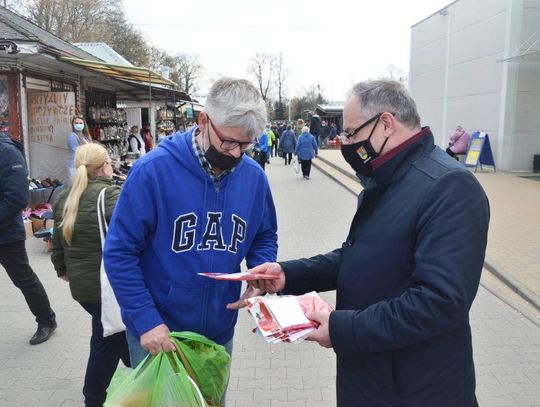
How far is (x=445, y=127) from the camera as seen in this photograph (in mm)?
21531

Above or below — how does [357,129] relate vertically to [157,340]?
above

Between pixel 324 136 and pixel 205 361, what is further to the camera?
pixel 324 136

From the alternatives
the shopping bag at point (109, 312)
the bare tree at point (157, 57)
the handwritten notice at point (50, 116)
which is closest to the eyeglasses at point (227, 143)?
the shopping bag at point (109, 312)

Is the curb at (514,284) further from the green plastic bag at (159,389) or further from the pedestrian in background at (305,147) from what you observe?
the pedestrian in background at (305,147)

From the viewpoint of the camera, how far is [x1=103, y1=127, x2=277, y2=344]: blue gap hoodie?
211cm

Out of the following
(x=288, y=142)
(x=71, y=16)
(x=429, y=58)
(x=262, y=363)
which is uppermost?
(x=71, y=16)

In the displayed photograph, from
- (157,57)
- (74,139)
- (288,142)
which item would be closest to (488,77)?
(288,142)

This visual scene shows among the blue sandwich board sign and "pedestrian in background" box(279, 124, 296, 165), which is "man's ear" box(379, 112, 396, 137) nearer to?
the blue sandwich board sign

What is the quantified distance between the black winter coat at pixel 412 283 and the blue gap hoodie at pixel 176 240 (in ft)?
1.91

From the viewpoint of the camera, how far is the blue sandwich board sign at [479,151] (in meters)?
17.1

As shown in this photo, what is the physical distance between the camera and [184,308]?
2217 mm

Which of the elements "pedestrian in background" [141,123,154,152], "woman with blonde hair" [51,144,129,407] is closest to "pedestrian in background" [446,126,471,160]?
"pedestrian in background" [141,123,154,152]

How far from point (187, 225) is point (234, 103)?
0.55 metres

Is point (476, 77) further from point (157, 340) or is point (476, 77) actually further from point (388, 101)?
point (157, 340)
